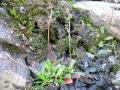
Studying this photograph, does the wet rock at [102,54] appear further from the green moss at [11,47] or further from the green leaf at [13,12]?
the green leaf at [13,12]

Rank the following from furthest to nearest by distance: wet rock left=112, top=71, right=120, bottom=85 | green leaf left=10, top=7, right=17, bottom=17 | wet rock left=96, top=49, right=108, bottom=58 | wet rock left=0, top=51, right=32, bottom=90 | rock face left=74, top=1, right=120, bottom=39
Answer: rock face left=74, top=1, right=120, bottom=39 < wet rock left=96, top=49, right=108, bottom=58 < green leaf left=10, top=7, right=17, bottom=17 < wet rock left=112, top=71, right=120, bottom=85 < wet rock left=0, top=51, right=32, bottom=90

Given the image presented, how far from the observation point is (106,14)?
470 cm

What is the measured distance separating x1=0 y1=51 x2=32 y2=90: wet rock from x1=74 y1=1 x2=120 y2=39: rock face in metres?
1.54

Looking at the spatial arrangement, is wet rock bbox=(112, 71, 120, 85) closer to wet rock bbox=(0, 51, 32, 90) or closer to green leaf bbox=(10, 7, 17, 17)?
wet rock bbox=(0, 51, 32, 90)

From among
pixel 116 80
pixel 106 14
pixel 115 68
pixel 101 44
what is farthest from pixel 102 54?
pixel 106 14

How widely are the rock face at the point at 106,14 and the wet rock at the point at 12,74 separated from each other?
5.04ft

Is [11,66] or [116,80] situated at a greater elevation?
[11,66]

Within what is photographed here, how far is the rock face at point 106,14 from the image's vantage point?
463 cm

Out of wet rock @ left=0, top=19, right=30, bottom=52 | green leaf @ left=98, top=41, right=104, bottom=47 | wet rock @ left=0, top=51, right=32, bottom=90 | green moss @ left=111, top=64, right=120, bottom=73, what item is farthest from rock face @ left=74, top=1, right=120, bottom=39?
wet rock @ left=0, top=51, right=32, bottom=90

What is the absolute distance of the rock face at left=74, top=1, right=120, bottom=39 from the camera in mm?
4629

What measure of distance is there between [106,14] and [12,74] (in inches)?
74.0

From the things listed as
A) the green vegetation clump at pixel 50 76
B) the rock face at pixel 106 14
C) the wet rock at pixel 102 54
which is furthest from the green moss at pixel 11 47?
the rock face at pixel 106 14

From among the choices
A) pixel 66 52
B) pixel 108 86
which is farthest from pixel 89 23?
pixel 108 86

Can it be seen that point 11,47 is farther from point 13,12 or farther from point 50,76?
point 50,76
